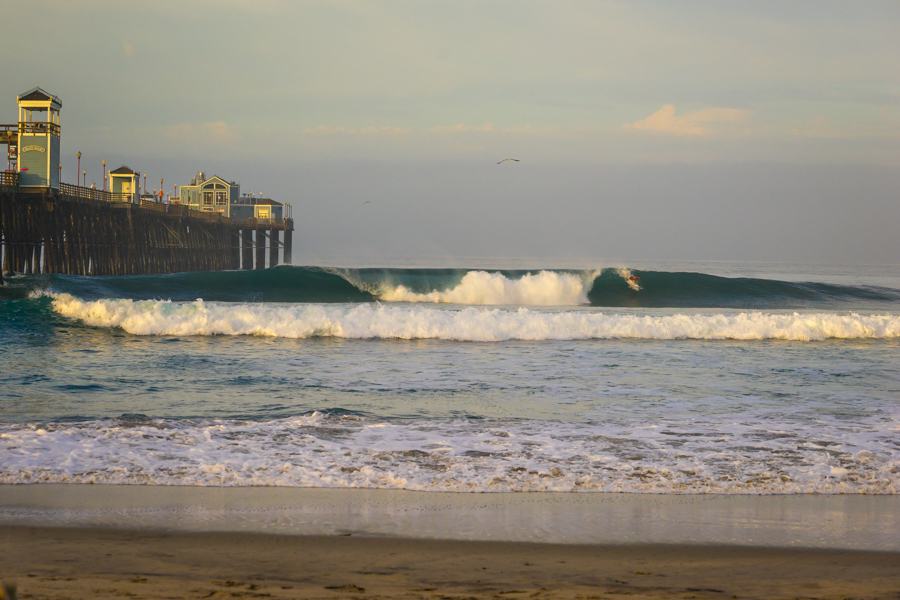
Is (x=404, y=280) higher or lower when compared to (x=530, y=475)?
higher

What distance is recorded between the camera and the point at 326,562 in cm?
399

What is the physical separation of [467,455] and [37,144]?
3510cm

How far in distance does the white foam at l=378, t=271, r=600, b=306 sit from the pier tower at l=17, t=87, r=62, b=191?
17.6 m

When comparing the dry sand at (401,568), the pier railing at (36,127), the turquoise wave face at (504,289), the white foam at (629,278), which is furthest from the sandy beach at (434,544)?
the pier railing at (36,127)

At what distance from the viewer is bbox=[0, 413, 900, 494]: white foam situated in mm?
5793

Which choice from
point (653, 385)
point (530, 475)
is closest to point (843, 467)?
point (530, 475)

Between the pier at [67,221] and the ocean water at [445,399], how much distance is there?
15.0 m

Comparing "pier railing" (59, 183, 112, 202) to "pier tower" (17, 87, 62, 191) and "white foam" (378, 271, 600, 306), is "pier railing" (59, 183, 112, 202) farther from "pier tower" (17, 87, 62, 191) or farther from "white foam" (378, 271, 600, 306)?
"white foam" (378, 271, 600, 306)

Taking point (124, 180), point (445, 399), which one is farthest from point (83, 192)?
point (445, 399)

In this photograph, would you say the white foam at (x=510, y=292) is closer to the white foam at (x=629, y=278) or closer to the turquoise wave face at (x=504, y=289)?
the turquoise wave face at (x=504, y=289)

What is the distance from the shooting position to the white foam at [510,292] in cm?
3291

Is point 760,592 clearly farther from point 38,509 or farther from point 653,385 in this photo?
point 653,385

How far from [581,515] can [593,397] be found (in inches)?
197

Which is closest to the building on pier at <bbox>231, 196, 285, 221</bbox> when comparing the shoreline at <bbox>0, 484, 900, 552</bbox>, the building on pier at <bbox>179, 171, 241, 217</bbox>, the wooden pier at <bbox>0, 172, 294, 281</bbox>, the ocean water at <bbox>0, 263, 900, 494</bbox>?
the building on pier at <bbox>179, 171, 241, 217</bbox>
